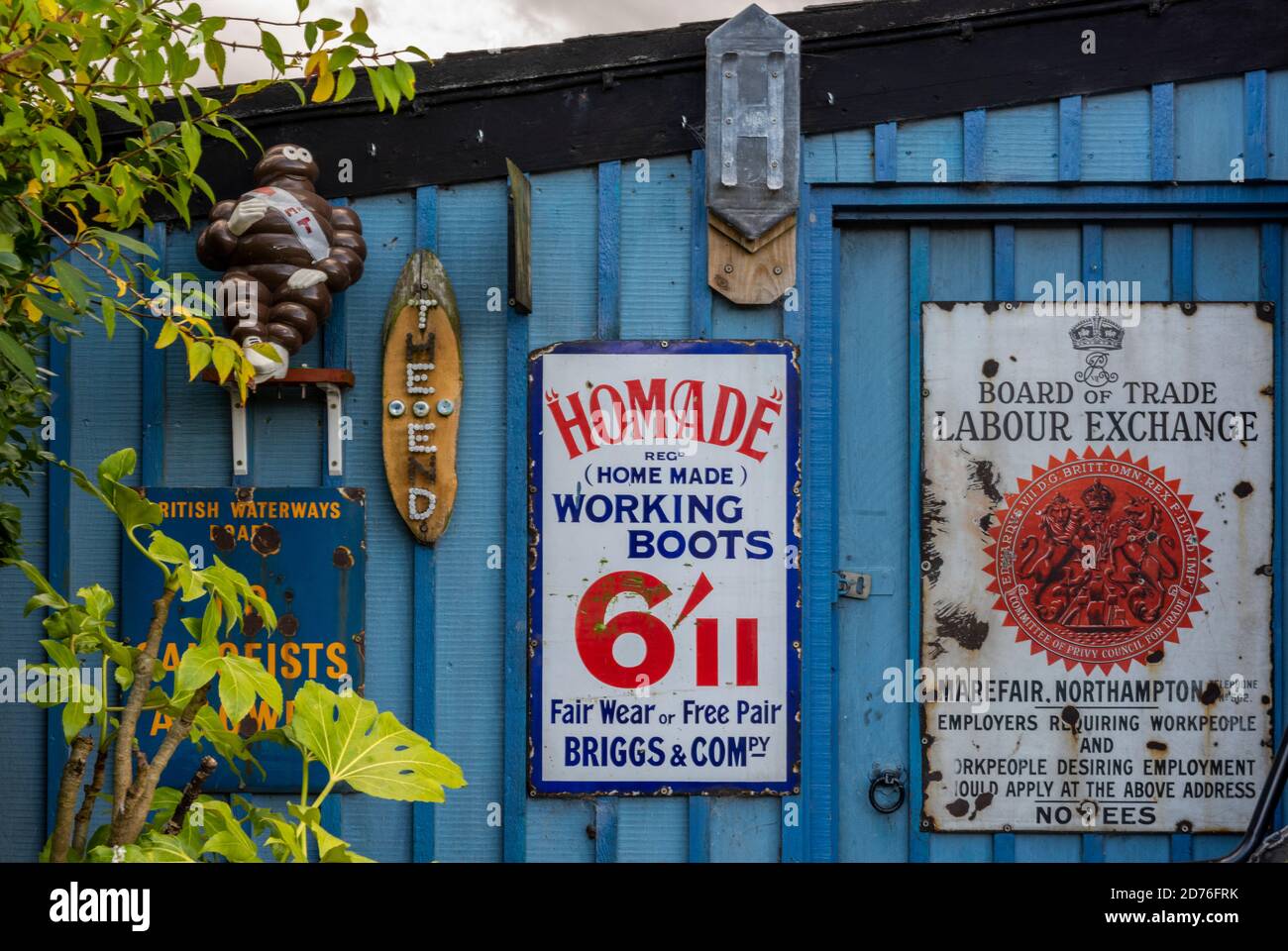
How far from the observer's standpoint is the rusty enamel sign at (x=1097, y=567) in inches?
137

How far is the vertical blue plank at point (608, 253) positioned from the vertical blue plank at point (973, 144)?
114cm

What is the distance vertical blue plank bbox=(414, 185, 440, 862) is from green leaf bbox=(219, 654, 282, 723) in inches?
57.3

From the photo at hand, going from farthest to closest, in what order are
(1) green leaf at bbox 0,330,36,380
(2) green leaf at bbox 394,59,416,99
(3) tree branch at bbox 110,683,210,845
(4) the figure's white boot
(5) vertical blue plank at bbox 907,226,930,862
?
(5) vertical blue plank at bbox 907,226,930,862
(4) the figure's white boot
(2) green leaf at bbox 394,59,416,99
(1) green leaf at bbox 0,330,36,380
(3) tree branch at bbox 110,683,210,845

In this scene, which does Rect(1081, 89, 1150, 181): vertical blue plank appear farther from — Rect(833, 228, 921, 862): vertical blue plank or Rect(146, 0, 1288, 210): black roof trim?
Rect(833, 228, 921, 862): vertical blue plank

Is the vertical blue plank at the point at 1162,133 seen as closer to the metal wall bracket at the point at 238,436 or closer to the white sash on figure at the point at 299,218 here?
the white sash on figure at the point at 299,218

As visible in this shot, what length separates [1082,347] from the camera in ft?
11.5

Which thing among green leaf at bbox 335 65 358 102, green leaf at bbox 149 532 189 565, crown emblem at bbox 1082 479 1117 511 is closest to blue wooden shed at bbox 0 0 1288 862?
crown emblem at bbox 1082 479 1117 511

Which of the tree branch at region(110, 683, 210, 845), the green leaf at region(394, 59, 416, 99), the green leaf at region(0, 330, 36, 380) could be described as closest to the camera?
the tree branch at region(110, 683, 210, 845)

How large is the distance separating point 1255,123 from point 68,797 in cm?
383

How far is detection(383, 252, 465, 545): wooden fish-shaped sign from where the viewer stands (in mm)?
3422

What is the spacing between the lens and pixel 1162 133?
343cm

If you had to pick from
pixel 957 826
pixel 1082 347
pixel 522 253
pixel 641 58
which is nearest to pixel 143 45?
pixel 522 253

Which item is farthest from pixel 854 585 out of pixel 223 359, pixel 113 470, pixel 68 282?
pixel 68 282

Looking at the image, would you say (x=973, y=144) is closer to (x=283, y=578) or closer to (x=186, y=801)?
(x=283, y=578)
